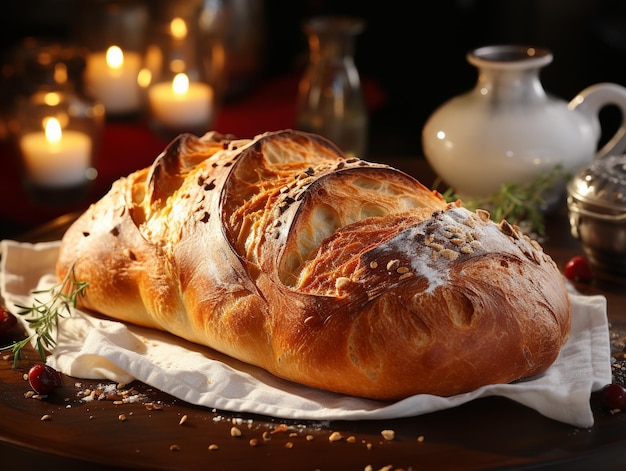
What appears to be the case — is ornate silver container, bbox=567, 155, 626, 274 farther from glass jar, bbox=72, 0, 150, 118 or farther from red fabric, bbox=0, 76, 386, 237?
glass jar, bbox=72, 0, 150, 118

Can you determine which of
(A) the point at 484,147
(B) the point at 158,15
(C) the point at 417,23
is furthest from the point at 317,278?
(C) the point at 417,23

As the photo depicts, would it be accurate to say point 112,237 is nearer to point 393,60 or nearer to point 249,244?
point 249,244

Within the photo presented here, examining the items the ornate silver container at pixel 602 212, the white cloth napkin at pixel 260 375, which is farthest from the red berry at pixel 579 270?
the white cloth napkin at pixel 260 375

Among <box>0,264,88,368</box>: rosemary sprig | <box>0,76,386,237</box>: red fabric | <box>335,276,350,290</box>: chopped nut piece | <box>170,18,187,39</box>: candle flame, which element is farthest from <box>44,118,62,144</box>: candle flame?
<box>335,276,350,290</box>: chopped nut piece

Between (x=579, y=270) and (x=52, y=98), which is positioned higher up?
(x=52, y=98)

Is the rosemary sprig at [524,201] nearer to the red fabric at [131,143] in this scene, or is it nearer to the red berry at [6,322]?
the red berry at [6,322]

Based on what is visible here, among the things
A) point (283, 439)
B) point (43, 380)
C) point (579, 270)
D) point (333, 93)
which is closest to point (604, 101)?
point (579, 270)

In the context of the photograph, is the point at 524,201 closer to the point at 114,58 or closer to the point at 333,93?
the point at 333,93
